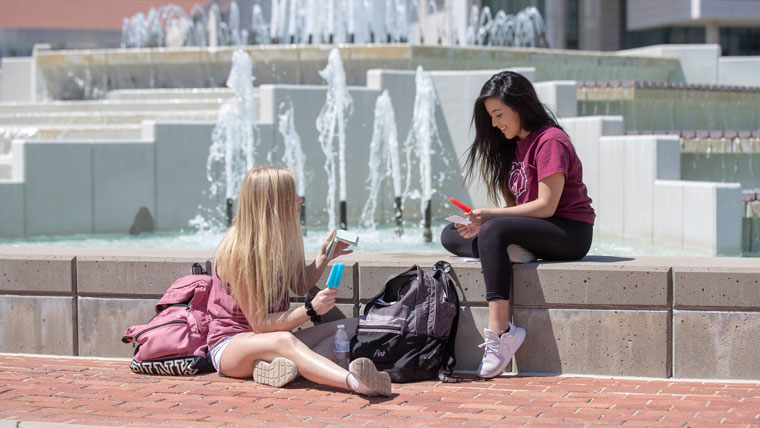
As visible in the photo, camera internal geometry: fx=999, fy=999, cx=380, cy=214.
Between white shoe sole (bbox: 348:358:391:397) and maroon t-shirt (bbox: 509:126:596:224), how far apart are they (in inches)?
50.9

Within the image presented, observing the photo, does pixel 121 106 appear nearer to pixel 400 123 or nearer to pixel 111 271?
pixel 400 123

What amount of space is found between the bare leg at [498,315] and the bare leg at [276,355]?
800mm

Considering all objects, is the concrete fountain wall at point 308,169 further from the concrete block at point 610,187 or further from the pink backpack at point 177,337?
the pink backpack at point 177,337

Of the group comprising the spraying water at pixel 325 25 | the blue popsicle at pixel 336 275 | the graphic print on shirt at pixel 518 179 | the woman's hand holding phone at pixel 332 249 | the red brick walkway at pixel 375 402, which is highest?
the spraying water at pixel 325 25

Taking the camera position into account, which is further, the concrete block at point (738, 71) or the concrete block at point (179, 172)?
the concrete block at point (738, 71)

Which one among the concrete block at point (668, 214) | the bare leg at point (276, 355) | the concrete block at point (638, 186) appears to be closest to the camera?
the bare leg at point (276, 355)

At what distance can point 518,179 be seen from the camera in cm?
526

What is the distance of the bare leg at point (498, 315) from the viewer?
4.90 meters

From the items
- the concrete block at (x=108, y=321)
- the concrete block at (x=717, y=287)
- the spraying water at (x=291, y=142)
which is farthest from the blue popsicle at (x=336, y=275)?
the spraying water at (x=291, y=142)

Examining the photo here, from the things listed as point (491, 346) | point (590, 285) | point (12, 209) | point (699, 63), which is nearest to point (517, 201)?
point (590, 285)

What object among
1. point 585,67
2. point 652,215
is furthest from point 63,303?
point 585,67

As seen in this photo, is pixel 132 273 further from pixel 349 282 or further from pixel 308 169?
pixel 308 169

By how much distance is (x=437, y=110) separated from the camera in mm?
13516

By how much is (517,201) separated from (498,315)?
0.72 metres
